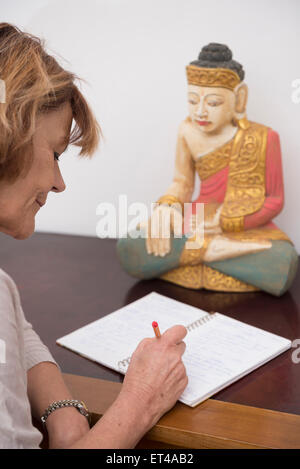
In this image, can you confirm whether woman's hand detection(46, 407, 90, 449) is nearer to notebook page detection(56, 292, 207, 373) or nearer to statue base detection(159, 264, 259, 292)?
notebook page detection(56, 292, 207, 373)

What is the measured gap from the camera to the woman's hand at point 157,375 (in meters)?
1.00

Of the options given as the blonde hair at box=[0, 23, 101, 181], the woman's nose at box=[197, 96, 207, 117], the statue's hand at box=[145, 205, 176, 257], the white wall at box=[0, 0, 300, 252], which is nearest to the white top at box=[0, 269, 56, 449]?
the blonde hair at box=[0, 23, 101, 181]

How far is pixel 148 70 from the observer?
1.81m

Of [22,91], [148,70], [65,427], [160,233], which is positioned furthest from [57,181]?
[148,70]

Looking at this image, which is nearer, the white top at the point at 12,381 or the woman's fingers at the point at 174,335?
the white top at the point at 12,381

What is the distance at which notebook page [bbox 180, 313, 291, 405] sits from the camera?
1.12 meters

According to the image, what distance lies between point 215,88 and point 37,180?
0.74 m

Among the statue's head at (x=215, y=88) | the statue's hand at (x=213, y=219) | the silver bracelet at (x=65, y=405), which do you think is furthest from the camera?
the statue's hand at (x=213, y=219)

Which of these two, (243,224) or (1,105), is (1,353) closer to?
(1,105)

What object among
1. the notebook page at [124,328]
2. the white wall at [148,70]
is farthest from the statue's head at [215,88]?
the notebook page at [124,328]

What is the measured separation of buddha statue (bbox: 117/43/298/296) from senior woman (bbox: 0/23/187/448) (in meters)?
0.45

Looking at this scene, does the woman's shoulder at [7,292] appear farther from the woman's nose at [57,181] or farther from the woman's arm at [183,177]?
the woman's arm at [183,177]

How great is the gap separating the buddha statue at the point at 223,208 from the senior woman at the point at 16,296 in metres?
0.45

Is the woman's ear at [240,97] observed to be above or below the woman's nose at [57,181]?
above
